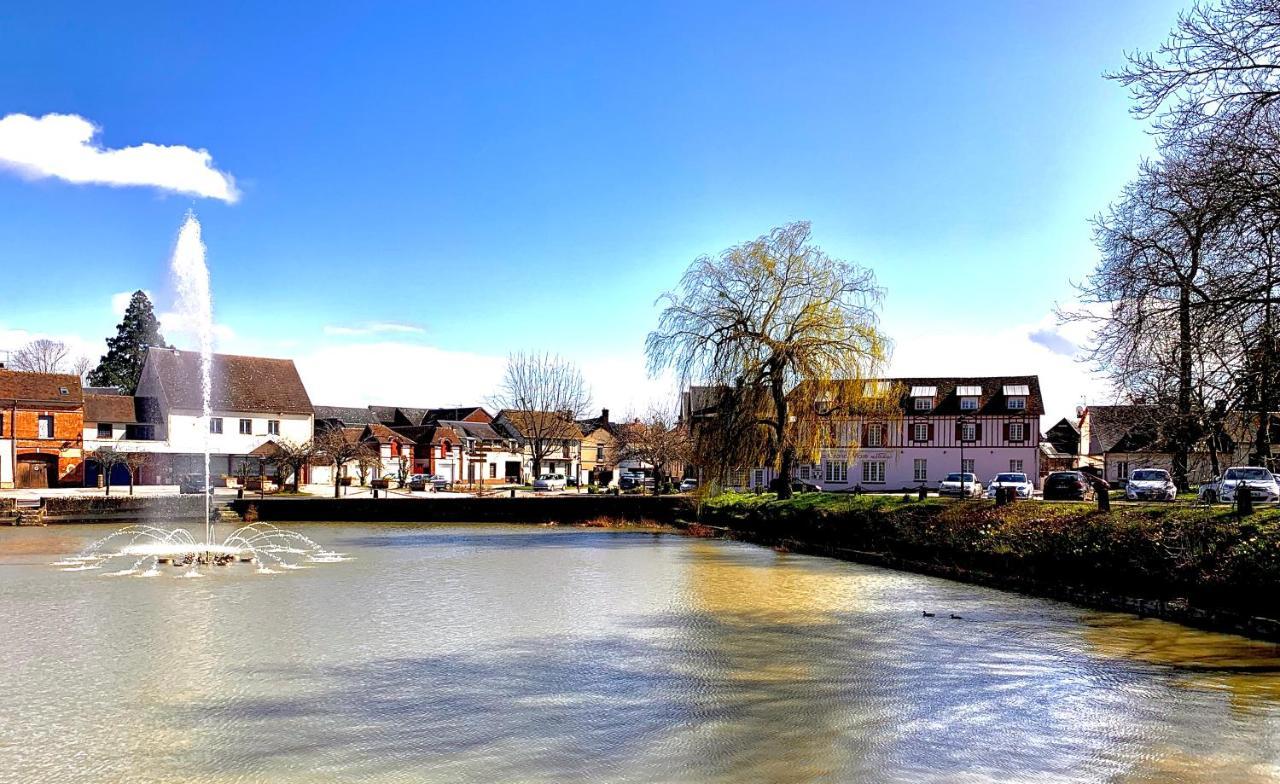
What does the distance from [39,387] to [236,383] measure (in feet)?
34.0

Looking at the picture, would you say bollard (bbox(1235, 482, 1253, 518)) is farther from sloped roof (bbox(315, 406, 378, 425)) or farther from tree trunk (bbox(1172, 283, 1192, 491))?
sloped roof (bbox(315, 406, 378, 425))

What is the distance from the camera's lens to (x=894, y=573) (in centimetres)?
2184

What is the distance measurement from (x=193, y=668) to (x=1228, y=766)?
10982mm

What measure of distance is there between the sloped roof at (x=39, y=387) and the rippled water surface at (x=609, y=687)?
119 ft

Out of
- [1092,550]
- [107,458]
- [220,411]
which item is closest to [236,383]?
[220,411]

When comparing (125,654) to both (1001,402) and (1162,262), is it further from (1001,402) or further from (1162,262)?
(1001,402)

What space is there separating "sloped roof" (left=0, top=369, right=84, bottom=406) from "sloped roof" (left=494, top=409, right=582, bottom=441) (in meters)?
29.4

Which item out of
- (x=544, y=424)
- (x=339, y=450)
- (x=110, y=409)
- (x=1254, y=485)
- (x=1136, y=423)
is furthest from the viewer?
(x=544, y=424)

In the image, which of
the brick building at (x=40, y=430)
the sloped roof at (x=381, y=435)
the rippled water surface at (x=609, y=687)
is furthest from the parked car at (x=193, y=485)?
the rippled water surface at (x=609, y=687)

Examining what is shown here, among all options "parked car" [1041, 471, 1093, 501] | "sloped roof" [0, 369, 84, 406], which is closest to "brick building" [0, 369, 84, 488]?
"sloped roof" [0, 369, 84, 406]

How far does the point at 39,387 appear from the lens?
49.6m

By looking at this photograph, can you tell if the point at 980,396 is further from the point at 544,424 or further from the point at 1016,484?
the point at 544,424

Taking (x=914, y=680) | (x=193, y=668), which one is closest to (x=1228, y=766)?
(x=914, y=680)

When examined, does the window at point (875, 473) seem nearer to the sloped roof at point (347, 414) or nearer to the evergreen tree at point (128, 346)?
the sloped roof at point (347, 414)
